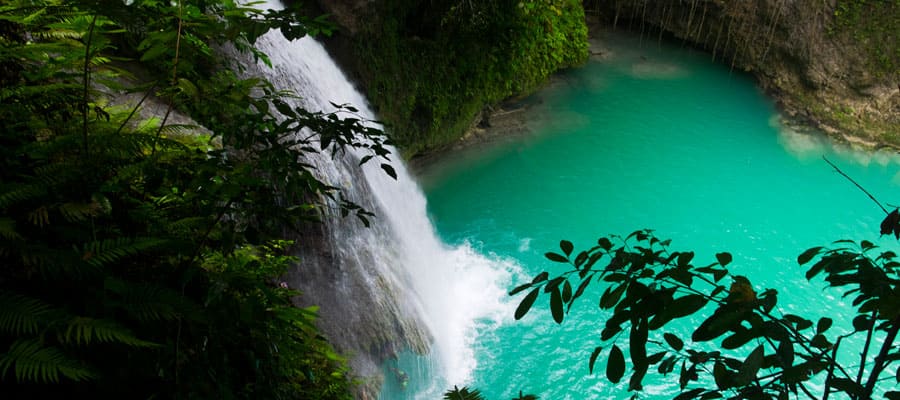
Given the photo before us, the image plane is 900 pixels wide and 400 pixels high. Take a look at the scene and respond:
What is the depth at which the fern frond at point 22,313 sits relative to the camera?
127cm

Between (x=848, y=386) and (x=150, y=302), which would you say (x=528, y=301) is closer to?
(x=848, y=386)

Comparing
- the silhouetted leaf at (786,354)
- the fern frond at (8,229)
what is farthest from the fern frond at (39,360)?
the silhouetted leaf at (786,354)

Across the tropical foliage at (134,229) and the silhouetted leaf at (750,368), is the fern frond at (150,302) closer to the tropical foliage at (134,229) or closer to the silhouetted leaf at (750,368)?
the tropical foliage at (134,229)

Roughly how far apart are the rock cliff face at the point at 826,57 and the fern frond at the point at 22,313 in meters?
10.5

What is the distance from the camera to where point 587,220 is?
22.1 ft

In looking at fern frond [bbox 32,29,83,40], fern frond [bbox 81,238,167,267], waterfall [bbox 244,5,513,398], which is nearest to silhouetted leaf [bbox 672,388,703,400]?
fern frond [bbox 81,238,167,267]

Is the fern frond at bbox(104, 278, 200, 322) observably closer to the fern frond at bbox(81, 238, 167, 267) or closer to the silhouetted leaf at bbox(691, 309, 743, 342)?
the fern frond at bbox(81, 238, 167, 267)

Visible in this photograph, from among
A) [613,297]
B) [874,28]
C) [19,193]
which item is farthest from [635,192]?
[19,193]

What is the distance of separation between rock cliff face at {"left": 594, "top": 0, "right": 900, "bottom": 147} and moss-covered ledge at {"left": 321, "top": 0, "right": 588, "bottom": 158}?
13.0 feet

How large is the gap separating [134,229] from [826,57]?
1095cm

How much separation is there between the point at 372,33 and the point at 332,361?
15.2 feet

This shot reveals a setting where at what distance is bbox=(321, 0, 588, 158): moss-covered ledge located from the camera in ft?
21.7

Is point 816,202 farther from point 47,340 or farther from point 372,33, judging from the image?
point 47,340

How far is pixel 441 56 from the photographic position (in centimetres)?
727
